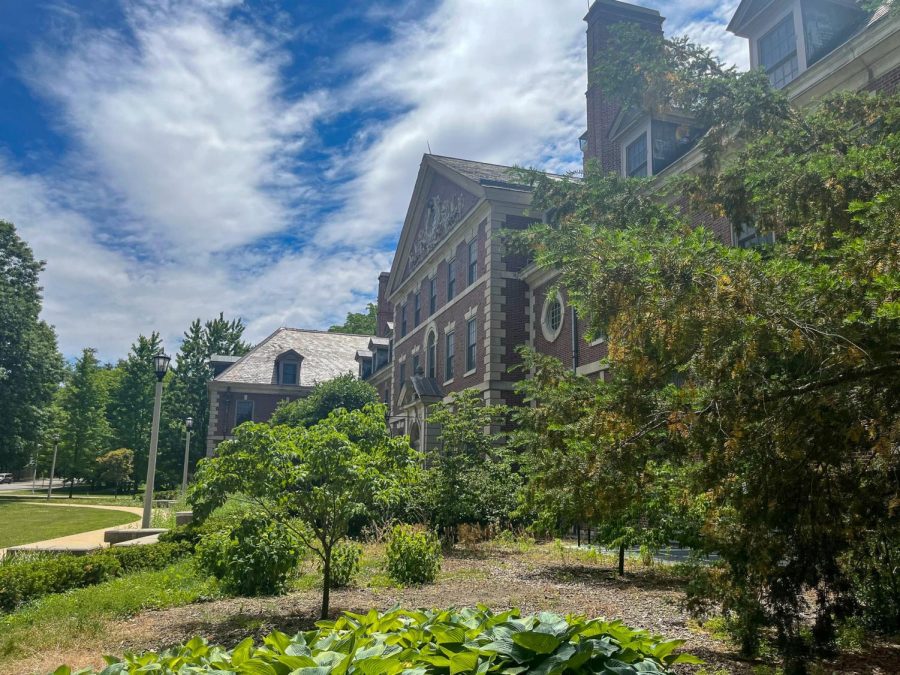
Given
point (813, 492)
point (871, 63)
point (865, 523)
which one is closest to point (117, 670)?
point (813, 492)

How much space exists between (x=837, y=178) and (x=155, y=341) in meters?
62.3

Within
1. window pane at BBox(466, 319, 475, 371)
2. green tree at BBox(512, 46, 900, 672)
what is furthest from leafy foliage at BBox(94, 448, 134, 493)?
green tree at BBox(512, 46, 900, 672)

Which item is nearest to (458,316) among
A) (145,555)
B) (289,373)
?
(145,555)

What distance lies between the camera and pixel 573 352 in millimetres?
20609

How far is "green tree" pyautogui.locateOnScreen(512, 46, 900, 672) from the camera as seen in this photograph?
4367mm

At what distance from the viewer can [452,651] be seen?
2617 millimetres

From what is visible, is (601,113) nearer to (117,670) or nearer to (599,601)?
(599,601)

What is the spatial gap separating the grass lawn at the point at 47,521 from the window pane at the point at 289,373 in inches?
896

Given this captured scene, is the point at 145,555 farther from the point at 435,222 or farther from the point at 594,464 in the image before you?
the point at 435,222

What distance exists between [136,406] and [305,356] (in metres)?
14.1

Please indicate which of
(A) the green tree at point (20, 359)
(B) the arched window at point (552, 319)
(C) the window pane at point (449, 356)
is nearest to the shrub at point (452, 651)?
(B) the arched window at point (552, 319)

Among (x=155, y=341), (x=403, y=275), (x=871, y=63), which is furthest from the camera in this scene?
(x=155, y=341)

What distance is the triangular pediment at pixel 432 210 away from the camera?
27234mm

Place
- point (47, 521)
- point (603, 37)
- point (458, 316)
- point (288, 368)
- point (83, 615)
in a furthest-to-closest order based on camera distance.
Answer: point (288, 368)
point (458, 316)
point (603, 37)
point (47, 521)
point (83, 615)
